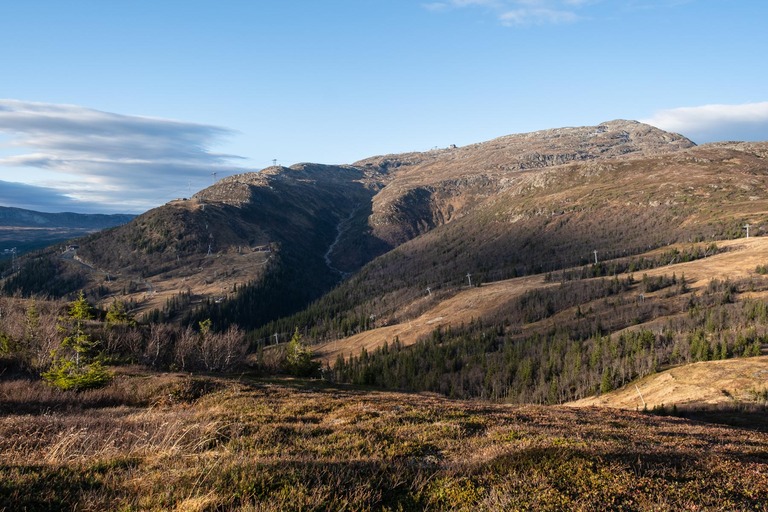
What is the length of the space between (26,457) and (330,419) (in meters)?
11.7

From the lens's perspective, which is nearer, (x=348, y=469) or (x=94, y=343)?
(x=348, y=469)

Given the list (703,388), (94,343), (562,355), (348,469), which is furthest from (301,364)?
(562,355)

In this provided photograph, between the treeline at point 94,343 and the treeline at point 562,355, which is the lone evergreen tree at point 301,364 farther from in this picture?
the treeline at point 562,355

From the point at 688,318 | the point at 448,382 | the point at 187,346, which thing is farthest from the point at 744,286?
the point at 187,346

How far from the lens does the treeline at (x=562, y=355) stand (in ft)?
394

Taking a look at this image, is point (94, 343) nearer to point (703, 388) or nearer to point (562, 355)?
point (703, 388)

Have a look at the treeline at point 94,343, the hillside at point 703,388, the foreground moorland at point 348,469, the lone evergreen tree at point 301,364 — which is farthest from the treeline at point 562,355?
the foreground moorland at point 348,469

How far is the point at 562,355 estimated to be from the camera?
485ft

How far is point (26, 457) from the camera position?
10859mm

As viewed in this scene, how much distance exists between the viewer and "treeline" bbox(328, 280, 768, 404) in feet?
394

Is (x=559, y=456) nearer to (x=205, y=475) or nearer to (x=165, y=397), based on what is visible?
(x=205, y=475)

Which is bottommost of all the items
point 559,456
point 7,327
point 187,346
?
point 187,346

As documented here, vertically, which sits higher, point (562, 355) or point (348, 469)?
point (348, 469)

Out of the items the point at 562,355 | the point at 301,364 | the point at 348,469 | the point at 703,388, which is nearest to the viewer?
the point at 348,469
